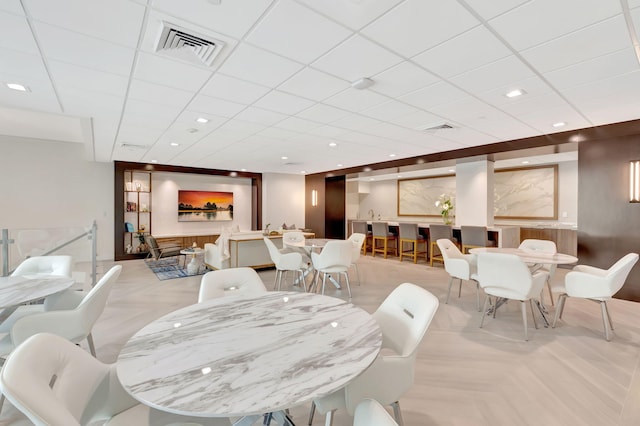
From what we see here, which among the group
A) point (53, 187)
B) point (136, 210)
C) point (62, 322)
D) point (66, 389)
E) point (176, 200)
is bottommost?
point (62, 322)

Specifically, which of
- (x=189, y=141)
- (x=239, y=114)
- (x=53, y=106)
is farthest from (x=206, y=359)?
Answer: (x=189, y=141)

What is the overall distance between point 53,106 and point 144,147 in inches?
91.8

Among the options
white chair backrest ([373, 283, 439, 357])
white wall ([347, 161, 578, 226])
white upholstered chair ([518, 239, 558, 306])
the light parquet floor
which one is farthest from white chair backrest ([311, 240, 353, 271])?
white wall ([347, 161, 578, 226])

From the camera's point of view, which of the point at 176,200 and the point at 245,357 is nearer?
the point at 245,357

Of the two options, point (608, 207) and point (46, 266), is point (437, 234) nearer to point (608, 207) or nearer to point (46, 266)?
point (608, 207)

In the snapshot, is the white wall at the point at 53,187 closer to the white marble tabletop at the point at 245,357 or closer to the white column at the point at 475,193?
the white marble tabletop at the point at 245,357

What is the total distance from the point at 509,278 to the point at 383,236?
4708 millimetres

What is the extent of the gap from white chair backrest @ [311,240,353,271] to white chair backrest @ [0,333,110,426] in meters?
3.08

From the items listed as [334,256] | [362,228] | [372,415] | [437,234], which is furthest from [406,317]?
[362,228]

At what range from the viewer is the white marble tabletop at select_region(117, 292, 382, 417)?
37.0 inches

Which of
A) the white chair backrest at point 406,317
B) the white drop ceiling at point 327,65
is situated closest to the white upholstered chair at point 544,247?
the white drop ceiling at point 327,65

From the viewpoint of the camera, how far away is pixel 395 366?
1465 mm

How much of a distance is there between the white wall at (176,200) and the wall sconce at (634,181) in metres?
7.98

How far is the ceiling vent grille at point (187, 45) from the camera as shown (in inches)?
79.9
